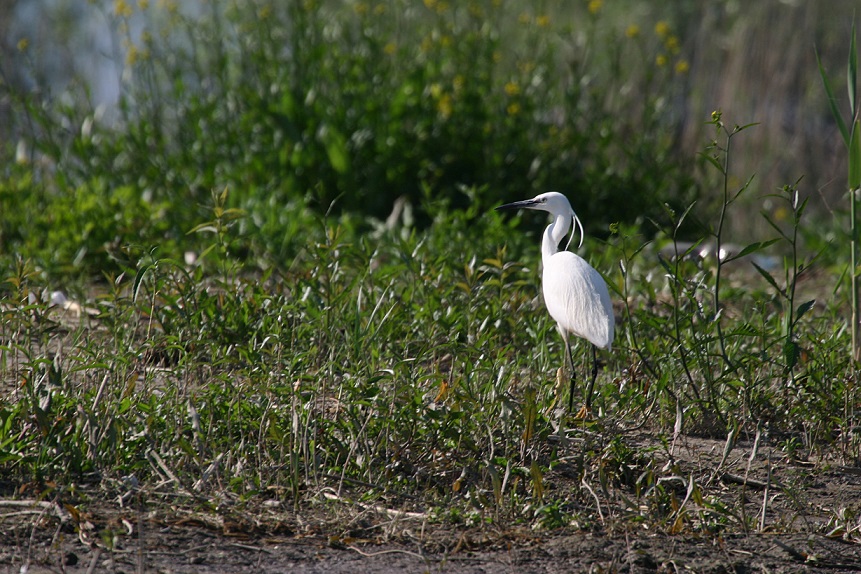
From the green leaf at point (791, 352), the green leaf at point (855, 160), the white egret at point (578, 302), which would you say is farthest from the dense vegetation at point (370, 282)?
the green leaf at point (855, 160)

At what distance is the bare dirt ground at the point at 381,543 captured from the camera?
2.29 meters

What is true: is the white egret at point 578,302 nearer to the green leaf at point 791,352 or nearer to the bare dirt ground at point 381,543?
the green leaf at point 791,352

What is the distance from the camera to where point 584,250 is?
5336mm

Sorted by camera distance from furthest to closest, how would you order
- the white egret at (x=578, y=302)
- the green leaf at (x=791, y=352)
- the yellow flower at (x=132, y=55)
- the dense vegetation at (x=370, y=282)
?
the yellow flower at (x=132, y=55) < the white egret at (x=578, y=302) < the green leaf at (x=791, y=352) < the dense vegetation at (x=370, y=282)

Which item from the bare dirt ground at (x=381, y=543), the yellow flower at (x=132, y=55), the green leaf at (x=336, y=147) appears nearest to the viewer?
the bare dirt ground at (x=381, y=543)

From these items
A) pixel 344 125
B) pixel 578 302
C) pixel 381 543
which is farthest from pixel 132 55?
pixel 381 543

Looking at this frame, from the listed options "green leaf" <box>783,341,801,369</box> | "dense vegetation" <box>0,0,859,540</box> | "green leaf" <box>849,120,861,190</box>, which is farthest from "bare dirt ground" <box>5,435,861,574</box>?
"green leaf" <box>849,120,861,190</box>

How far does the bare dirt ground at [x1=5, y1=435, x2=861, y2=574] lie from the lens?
229cm

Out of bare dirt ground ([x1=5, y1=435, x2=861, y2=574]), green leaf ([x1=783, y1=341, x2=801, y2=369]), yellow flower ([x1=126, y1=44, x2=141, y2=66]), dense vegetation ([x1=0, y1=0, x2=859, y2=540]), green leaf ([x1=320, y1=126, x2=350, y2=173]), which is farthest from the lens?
yellow flower ([x1=126, y1=44, x2=141, y2=66])

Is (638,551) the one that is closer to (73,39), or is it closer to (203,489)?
(203,489)

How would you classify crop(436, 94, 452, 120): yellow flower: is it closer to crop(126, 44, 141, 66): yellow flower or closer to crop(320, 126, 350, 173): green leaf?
crop(320, 126, 350, 173): green leaf

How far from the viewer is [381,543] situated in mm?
2434

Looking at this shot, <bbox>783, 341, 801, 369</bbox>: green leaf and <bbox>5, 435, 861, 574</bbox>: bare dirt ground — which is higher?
<bbox>783, 341, 801, 369</bbox>: green leaf

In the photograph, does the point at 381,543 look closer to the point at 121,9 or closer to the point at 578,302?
the point at 578,302
